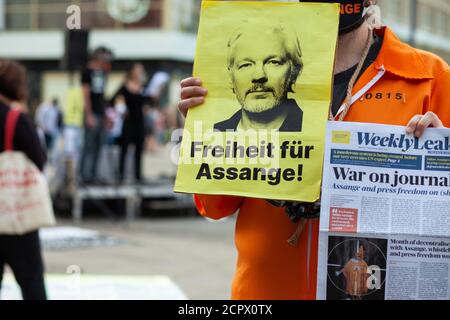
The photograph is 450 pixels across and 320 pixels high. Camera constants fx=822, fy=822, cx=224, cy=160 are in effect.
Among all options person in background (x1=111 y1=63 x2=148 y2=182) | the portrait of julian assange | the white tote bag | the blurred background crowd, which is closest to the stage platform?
the blurred background crowd

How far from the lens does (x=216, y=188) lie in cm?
207

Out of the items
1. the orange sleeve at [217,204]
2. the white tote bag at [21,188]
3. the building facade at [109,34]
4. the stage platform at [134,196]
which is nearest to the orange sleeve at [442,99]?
the orange sleeve at [217,204]

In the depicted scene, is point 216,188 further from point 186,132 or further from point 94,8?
point 94,8

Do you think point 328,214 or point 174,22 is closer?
point 328,214

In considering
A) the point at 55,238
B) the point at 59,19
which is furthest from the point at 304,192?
the point at 59,19

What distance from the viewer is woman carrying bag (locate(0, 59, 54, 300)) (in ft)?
14.3

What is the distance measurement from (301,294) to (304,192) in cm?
39

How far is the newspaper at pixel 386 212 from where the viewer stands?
200cm

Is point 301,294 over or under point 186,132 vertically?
under

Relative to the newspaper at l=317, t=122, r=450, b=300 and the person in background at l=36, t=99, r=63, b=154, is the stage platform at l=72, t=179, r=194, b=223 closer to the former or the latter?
the newspaper at l=317, t=122, r=450, b=300

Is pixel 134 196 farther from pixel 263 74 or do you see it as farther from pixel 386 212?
pixel 386 212

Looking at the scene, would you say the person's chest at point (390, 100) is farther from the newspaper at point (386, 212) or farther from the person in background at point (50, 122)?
the person in background at point (50, 122)

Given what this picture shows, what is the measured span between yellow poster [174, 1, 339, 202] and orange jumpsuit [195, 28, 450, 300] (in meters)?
0.18

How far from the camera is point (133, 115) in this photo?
37.1 ft
